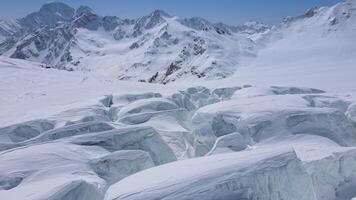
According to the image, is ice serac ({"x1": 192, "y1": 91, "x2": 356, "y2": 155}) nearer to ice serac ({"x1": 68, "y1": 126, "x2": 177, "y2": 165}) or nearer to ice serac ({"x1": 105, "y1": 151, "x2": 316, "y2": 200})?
ice serac ({"x1": 68, "y1": 126, "x2": 177, "y2": 165})

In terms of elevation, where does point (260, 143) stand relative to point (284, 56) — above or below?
below

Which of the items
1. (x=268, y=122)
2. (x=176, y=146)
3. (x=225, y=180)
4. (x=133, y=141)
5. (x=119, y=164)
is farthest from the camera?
(x=176, y=146)

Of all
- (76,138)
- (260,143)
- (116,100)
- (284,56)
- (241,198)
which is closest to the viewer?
(241,198)

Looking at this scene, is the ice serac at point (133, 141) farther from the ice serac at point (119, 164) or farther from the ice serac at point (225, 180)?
the ice serac at point (225, 180)

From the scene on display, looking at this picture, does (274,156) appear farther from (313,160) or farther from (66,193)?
(66,193)

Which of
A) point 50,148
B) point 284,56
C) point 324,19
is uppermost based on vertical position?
point 324,19

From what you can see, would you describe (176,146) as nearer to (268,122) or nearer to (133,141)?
(133,141)

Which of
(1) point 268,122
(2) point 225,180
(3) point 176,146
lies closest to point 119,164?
(2) point 225,180

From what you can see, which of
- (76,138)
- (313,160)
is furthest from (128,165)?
(313,160)

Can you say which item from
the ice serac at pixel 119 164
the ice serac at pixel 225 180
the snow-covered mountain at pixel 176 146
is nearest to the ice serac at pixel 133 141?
the snow-covered mountain at pixel 176 146
